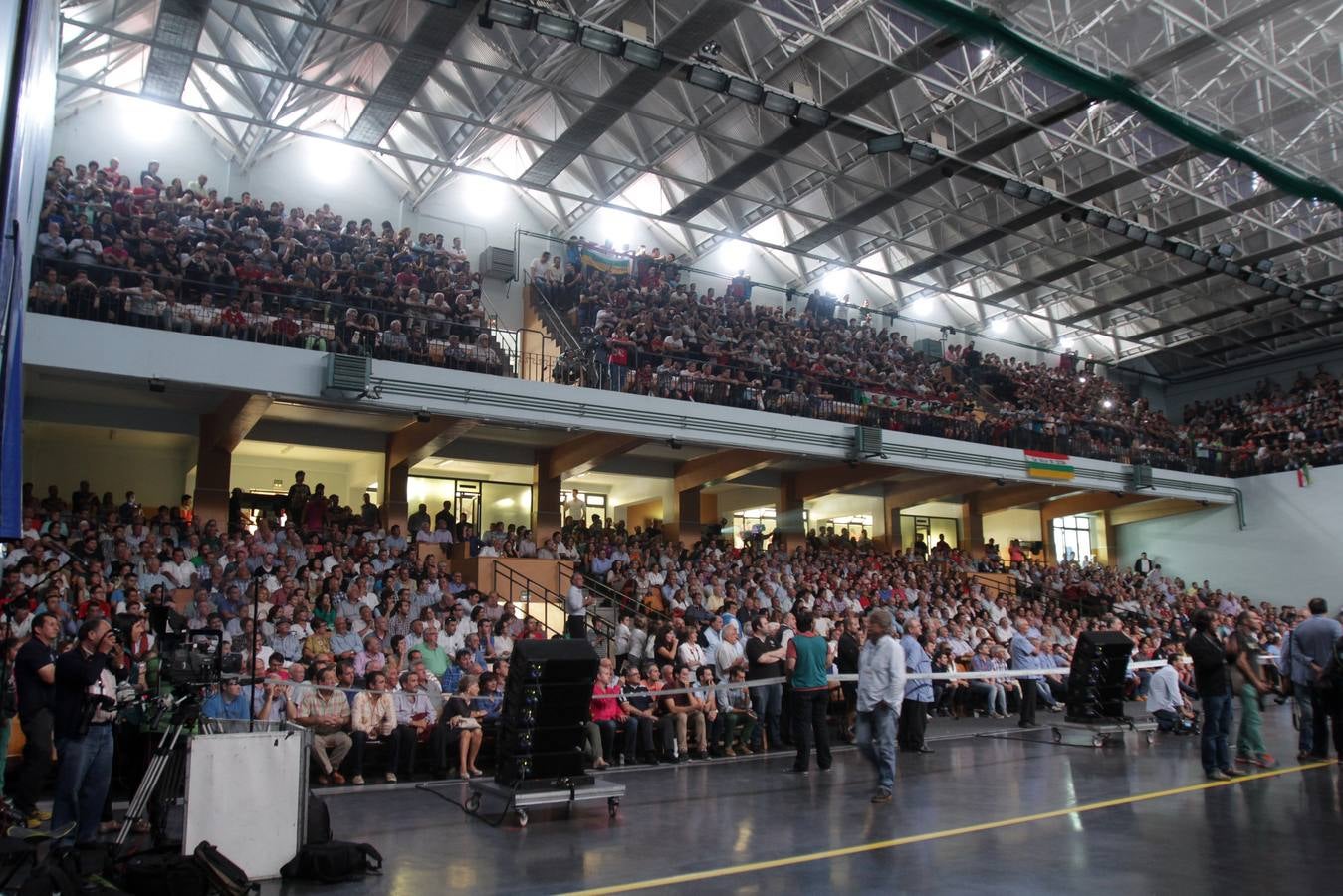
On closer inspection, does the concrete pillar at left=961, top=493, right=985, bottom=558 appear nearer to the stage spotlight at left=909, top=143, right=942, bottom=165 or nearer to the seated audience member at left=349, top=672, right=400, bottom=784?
the stage spotlight at left=909, top=143, right=942, bottom=165

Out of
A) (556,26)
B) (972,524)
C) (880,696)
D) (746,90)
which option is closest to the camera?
(880,696)

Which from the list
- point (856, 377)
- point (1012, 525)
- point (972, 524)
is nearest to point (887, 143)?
point (856, 377)

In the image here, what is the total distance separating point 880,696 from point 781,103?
12488 mm

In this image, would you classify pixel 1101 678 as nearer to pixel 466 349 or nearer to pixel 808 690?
pixel 808 690

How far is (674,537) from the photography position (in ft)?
72.7

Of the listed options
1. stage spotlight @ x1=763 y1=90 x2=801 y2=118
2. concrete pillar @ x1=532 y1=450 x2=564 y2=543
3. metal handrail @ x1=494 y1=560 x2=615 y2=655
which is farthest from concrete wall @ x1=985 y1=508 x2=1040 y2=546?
metal handrail @ x1=494 y1=560 x2=615 y2=655

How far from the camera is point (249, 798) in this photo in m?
5.75

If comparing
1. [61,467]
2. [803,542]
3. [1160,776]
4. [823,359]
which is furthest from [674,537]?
[1160,776]

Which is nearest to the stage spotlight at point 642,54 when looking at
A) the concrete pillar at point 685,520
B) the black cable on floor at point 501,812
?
the concrete pillar at point 685,520

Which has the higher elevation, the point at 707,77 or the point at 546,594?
the point at 707,77

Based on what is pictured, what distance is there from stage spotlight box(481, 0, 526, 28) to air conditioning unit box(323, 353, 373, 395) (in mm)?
5565

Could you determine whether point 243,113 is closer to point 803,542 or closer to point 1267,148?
point 803,542

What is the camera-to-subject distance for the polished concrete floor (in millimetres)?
5441

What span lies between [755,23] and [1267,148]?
35.7 ft
